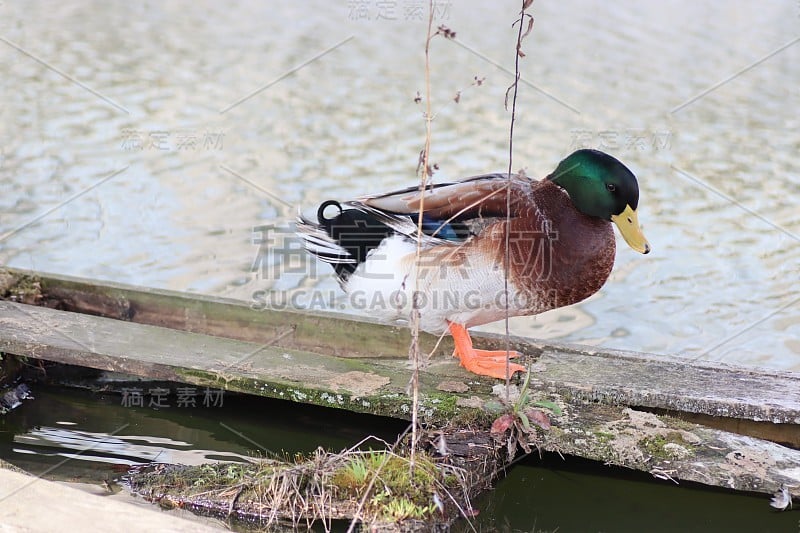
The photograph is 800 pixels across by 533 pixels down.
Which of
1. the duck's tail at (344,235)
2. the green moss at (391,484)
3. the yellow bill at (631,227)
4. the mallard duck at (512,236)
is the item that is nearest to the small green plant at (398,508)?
the green moss at (391,484)

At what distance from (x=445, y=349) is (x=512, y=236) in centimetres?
77

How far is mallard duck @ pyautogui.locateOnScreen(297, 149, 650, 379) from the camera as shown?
3.59 m

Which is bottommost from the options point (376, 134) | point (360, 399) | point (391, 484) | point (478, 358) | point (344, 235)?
point (391, 484)

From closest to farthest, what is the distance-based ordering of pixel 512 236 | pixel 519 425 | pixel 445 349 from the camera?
pixel 519 425
pixel 512 236
pixel 445 349

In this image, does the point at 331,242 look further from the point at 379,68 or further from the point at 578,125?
the point at 379,68

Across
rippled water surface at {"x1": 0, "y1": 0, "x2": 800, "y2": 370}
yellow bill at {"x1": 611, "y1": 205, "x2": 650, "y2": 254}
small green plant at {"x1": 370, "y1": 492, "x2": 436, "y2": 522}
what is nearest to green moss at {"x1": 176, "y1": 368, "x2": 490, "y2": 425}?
small green plant at {"x1": 370, "y1": 492, "x2": 436, "y2": 522}

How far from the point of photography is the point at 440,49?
11180 mm

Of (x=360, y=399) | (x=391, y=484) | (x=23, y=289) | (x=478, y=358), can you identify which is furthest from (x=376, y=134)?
(x=391, y=484)

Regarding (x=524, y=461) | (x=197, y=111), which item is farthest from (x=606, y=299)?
(x=197, y=111)

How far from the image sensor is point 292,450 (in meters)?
3.87

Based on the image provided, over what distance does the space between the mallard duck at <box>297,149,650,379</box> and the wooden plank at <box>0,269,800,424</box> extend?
1.06 ft

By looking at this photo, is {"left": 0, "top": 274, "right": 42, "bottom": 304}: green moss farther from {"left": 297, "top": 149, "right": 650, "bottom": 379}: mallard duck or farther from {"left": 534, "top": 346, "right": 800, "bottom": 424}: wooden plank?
{"left": 534, "top": 346, "right": 800, "bottom": 424}: wooden plank

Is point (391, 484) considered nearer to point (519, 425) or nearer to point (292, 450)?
point (519, 425)

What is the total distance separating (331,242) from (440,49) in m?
7.63
